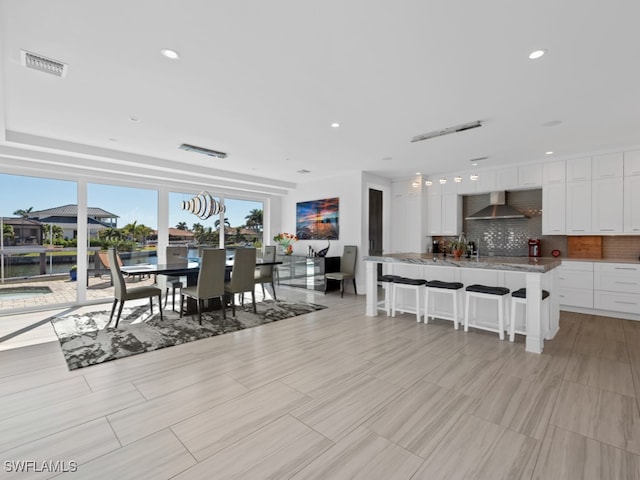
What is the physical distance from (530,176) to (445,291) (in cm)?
320

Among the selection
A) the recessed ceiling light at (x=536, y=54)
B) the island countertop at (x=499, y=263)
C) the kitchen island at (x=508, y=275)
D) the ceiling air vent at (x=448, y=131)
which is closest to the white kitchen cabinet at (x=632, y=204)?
the kitchen island at (x=508, y=275)

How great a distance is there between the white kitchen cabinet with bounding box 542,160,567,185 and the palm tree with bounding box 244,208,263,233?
251 inches

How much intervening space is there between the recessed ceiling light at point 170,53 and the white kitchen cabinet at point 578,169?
606 centimetres

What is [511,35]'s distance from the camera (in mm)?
2201

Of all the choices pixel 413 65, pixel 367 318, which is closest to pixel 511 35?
pixel 413 65

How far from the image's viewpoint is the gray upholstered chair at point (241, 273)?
473cm

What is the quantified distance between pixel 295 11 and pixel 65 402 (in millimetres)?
3213

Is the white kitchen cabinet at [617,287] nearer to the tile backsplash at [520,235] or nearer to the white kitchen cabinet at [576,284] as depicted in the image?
the white kitchen cabinet at [576,284]

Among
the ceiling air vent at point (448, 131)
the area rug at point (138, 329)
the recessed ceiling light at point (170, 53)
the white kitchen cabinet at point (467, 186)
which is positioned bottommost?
the area rug at point (138, 329)

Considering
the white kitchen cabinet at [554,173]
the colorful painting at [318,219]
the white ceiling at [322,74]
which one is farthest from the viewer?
the colorful painting at [318,219]

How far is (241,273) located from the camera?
4805mm

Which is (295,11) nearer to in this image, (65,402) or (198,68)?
(198,68)

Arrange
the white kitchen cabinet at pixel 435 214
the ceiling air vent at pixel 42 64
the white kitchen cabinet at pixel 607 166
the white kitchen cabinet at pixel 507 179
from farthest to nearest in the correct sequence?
the white kitchen cabinet at pixel 435 214
the white kitchen cabinet at pixel 507 179
the white kitchen cabinet at pixel 607 166
the ceiling air vent at pixel 42 64

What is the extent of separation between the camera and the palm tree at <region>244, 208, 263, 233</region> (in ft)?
27.2
